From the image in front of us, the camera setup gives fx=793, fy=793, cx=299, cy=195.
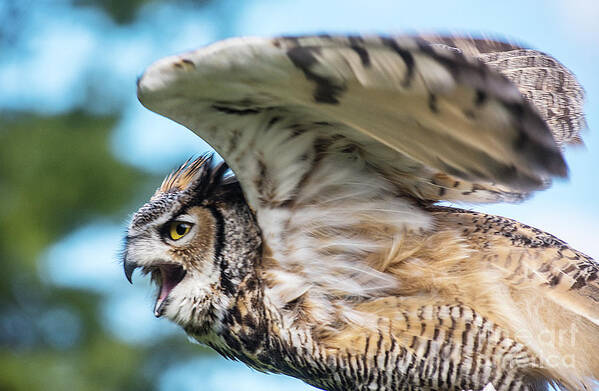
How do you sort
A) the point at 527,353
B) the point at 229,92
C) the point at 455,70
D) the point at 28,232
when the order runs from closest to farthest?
the point at 455,70
the point at 229,92
the point at 527,353
the point at 28,232

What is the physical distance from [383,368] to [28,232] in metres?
6.16

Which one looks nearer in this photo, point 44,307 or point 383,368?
point 383,368

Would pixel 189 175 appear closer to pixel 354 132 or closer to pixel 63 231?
pixel 354 132

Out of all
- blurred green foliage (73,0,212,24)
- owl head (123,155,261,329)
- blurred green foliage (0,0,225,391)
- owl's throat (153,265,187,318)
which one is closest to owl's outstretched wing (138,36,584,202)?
owl head (123,155,261,329)

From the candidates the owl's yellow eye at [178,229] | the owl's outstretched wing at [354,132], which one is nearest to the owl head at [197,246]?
the owl's yellow eye at [178,229]

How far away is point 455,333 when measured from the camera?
7.23 ft

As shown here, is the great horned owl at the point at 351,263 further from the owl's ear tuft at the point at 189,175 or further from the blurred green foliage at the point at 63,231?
the blurred green foliage at the point at 63,231

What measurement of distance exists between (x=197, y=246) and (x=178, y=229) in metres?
0.11

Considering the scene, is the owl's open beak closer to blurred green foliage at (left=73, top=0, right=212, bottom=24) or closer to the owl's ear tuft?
the owl's ear tuft

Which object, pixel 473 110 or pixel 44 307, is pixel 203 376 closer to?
pixel 44 307

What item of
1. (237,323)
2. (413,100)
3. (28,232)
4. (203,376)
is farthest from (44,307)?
(413,100)

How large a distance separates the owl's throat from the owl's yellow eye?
95 mm

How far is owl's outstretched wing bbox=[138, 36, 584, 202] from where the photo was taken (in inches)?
65.2

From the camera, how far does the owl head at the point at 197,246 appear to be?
7.59ft
